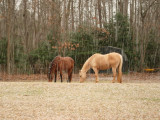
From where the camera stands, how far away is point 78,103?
6.37m

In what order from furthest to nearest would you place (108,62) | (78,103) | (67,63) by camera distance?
1. (67,63)
2. (108,62)
3. (78,103)

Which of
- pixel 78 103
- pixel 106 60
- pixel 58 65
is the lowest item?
pixel 78 103

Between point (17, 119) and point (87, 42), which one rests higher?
point (87, 42)

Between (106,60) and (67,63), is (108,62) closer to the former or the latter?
(106,60)

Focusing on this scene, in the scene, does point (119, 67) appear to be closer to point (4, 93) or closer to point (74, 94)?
point (74, 94)

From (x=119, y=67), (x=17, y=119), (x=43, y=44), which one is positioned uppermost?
(x=43, y=44)

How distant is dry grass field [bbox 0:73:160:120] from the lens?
5.22 m

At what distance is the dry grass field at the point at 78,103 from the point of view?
5.22 metres

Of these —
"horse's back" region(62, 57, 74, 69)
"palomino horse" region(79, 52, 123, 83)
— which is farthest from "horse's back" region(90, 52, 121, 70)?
"horse's back" region(62, 57, 74, 69)

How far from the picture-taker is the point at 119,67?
11086mm

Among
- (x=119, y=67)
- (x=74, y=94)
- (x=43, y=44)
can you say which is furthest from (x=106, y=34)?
(x=74, y=94)

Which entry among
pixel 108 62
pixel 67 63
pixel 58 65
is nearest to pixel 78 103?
pixel 108 62

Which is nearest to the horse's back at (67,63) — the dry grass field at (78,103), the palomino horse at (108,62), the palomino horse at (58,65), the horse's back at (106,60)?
the palomino horse at (58,65)

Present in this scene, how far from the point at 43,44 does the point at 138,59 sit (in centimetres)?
1064
